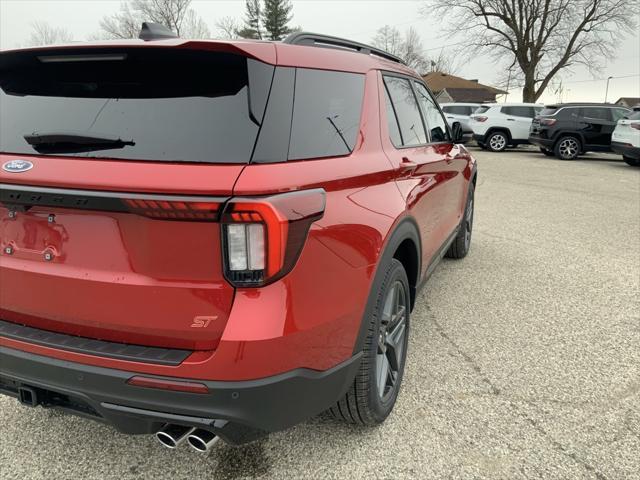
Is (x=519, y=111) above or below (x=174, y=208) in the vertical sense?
above

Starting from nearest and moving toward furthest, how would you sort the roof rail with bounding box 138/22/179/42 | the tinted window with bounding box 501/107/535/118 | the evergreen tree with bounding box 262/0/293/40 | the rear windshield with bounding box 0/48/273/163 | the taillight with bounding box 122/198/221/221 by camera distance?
the taillight with bounding box 122/198/221/221
the rear windshield with bounding box 0/48/273/163
the roof rail with bounding box 138/22/179/42
the tinted window with bounding box 501/107/535/118
the evergreen tree with bounding box 262/0/293/40

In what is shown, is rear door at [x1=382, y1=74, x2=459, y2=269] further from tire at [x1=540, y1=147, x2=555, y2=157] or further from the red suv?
tire at [x1=540, y1=147, x2=555, y2=157]

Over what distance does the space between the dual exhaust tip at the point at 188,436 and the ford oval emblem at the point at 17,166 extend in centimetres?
103

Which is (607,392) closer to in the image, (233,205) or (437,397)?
(437,397)

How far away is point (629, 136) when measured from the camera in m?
13.0

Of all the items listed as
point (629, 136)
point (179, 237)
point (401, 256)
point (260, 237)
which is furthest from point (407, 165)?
point (629, 136)

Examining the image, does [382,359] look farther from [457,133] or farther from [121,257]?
[457,133]

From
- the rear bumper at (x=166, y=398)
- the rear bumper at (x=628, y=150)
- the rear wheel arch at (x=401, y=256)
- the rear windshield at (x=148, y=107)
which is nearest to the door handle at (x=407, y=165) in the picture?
the rear wheel arch at (x=401, y=256)

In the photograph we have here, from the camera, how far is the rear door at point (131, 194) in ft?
5.09

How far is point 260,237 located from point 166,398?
0.62m

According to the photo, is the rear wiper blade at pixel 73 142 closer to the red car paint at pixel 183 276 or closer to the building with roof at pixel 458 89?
the red car paint at pixel 183 276

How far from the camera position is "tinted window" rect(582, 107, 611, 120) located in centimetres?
1510

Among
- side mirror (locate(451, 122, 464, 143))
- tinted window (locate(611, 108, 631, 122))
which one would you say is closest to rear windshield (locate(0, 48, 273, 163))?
side mirror (locate(451, 122, 464, 143))

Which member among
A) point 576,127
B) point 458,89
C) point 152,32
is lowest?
point 576,127
